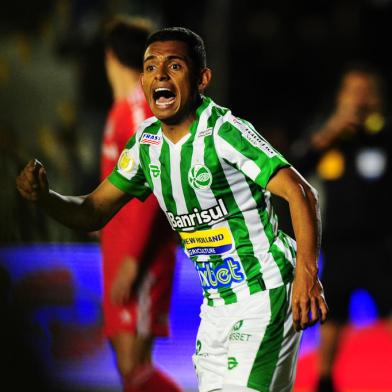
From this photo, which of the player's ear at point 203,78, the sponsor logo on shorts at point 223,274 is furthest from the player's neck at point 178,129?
the sponsor logo on shorts at point 223,274

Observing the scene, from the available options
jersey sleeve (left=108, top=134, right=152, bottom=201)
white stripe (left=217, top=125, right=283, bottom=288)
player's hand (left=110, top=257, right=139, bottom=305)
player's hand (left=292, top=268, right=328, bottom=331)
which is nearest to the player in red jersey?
player's hand (left=110, top=257, right=139, bottom=305)

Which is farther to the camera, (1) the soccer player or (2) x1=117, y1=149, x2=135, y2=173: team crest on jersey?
(2) x1=117, y1=149, x2=135, y2=173: team crest on jersey

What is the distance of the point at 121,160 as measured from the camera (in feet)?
11.9

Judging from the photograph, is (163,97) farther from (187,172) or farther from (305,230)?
(305,230)

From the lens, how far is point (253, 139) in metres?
3.27

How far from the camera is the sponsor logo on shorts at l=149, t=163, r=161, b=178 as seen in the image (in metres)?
3.46

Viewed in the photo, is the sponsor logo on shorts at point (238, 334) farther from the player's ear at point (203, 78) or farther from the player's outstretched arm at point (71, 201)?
the player's ear at point (203, 78)

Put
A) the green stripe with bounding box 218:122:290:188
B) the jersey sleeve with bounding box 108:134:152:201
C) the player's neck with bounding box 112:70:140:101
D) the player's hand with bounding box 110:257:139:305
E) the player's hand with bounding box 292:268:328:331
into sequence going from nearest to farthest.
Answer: the player's hand with bounding box 292:268:328:331 → the green stripe with bounding box 218:122:290:188 → the jersey sleeve with bounding box 108:134:152:201 → the player's hand with bounding box 110:257:139:305 → the player's neck with bounding box 112:70:140:101

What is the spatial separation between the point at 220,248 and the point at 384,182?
2.69 m

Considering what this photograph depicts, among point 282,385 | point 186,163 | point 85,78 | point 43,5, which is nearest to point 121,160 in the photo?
point 186,163

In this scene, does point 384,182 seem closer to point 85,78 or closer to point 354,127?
point 354,127

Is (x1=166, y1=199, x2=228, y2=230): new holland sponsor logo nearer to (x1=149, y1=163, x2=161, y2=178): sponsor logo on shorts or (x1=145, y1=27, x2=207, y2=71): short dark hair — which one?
(x1=149, y1=163, x2=161, y2=178): sponsor logo on shorts

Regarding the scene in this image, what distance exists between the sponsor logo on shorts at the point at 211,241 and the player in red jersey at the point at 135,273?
92 centimetres

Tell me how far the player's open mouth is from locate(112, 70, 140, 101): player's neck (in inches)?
47.0
